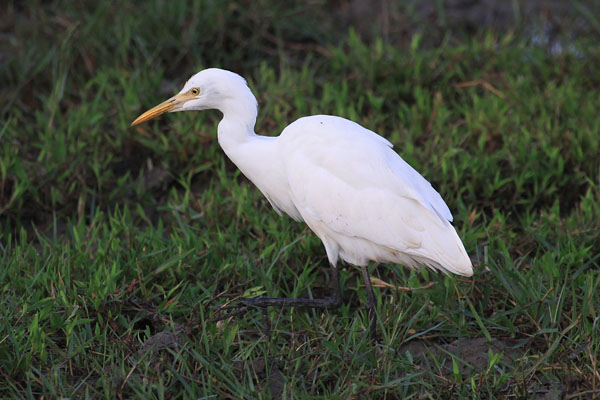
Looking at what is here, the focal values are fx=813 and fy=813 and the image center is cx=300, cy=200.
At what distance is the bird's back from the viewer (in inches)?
122

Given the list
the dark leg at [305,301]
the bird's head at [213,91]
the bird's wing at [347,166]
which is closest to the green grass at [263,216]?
the dark leg at [305,301]

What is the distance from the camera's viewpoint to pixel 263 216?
3938 mm

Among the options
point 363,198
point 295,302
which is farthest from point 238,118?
point 295,302

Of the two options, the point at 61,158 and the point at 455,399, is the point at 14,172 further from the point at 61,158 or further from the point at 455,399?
the point at 455,399

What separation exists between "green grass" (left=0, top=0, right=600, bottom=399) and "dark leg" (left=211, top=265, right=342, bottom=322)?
6 centimetres

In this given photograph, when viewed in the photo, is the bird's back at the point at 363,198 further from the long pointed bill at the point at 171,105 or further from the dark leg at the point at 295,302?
the long pointed bill at the point at 171,105

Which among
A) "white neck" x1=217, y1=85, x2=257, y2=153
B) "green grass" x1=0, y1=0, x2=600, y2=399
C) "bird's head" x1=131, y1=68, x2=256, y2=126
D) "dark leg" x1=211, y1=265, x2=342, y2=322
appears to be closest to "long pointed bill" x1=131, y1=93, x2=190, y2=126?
"bird's head" x1=131, y1=68, x2=256, y2=126

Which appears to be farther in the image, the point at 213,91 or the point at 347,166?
the point at 213,91

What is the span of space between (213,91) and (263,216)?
802 mm

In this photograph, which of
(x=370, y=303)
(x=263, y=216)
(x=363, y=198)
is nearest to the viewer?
(x=363, y=198)

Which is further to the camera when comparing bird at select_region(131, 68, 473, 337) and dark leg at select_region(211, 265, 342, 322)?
dark leg at select_region(211, 265, 342, 322)

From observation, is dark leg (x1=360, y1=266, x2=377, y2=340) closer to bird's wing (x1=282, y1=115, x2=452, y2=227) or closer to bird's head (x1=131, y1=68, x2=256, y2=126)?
bird's wing (x1=282, y1=115, x2=452, y2=227)

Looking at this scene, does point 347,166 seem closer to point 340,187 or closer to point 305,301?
point 340,187

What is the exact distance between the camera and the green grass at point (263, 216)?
292 centimetres
